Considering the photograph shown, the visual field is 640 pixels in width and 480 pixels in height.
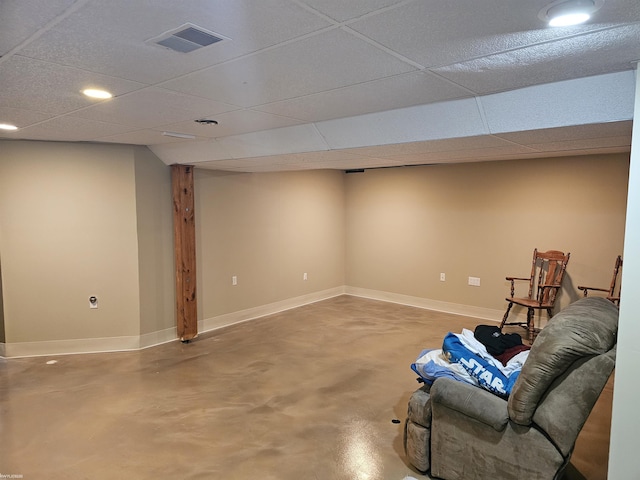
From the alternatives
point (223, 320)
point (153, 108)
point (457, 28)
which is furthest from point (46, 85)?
point (223, 320)

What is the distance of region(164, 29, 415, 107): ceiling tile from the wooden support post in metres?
2.51

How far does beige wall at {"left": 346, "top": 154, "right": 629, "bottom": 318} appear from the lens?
4855 millimetres

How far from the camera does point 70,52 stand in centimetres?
175

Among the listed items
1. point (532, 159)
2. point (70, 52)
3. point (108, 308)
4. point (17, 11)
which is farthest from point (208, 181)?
point (532, 159)

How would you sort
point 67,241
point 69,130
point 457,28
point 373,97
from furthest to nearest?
point 67,241
point 69,130
point 373,97
point 457,28

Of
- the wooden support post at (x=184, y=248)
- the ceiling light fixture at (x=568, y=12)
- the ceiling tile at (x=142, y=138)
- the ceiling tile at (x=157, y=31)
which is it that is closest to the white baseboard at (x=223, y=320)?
the wooden support post at (x=184, y=248)

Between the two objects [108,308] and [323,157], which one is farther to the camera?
[108,308]

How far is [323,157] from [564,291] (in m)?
3.53

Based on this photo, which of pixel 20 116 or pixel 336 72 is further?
pixel 20 116

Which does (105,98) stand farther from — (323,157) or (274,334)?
(274,334)

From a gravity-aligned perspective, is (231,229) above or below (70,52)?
below

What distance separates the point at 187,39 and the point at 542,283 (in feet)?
16.7

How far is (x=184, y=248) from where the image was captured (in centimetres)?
485

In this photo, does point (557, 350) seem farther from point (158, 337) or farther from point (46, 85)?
point (158, 337)
